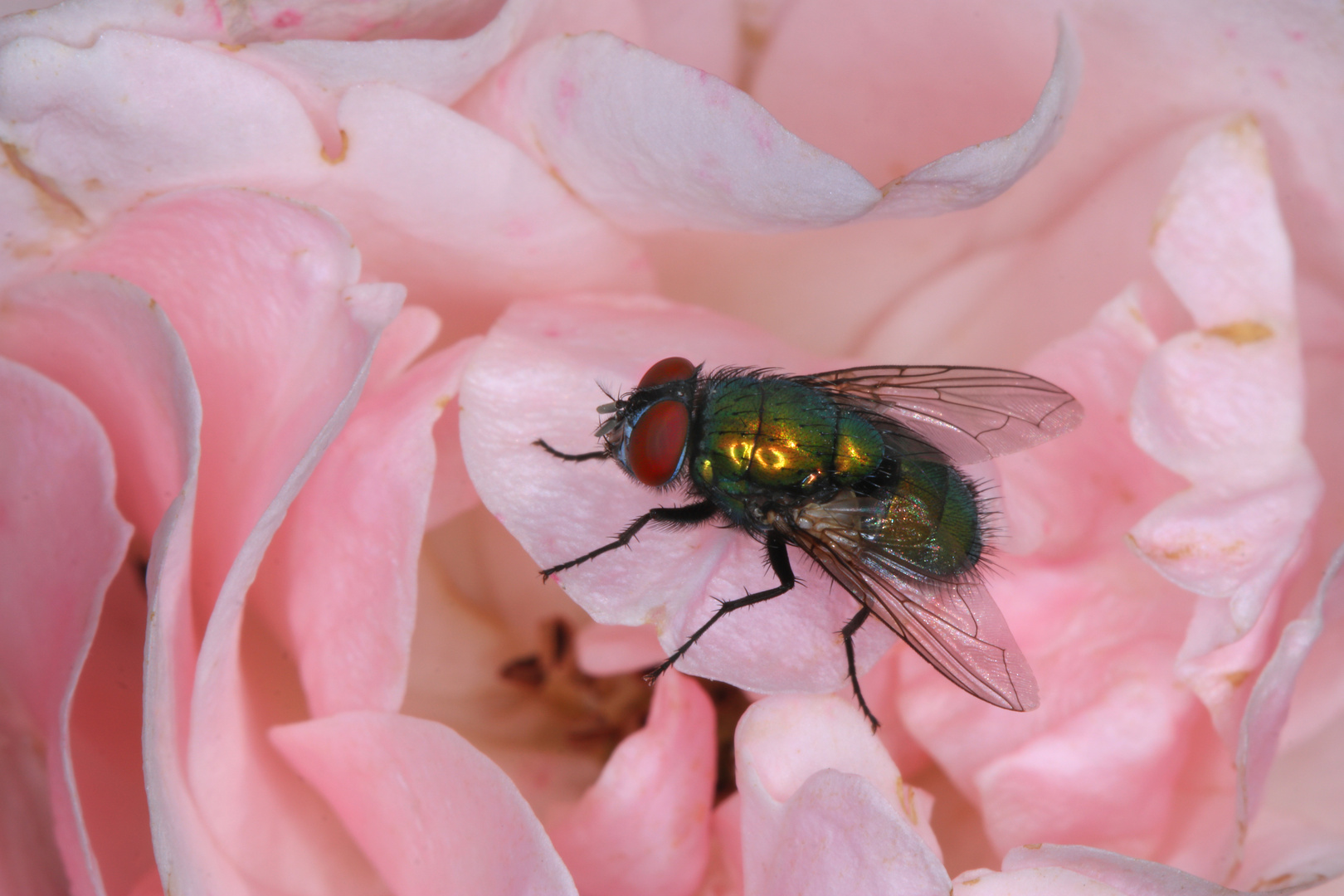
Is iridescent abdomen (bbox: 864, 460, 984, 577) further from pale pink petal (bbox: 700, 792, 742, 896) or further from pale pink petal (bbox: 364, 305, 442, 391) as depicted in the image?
pale pink petal (bbox: 364, 305, 442, 391)

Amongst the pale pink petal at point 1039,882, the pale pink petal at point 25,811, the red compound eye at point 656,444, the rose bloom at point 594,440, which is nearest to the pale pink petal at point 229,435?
the rose bloom at point 594,440

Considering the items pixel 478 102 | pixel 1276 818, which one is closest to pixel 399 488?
pixel 478 102

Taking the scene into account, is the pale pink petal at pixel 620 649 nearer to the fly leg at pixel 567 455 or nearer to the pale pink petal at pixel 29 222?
the fly leg at pixel 567 455

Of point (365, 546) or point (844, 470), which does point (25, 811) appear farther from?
point (844, 470)

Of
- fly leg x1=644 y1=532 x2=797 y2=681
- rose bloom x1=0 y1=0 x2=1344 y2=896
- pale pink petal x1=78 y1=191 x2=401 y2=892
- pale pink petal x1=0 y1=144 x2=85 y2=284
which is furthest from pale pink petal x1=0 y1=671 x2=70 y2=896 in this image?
fly leg x1=644 y1=532 x2=797 y2=681

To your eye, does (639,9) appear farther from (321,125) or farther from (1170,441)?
(1170,441)

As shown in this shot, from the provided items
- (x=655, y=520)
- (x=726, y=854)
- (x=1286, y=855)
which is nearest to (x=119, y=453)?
(x=655, y=520)

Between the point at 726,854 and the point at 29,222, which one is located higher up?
the point at 29,222
